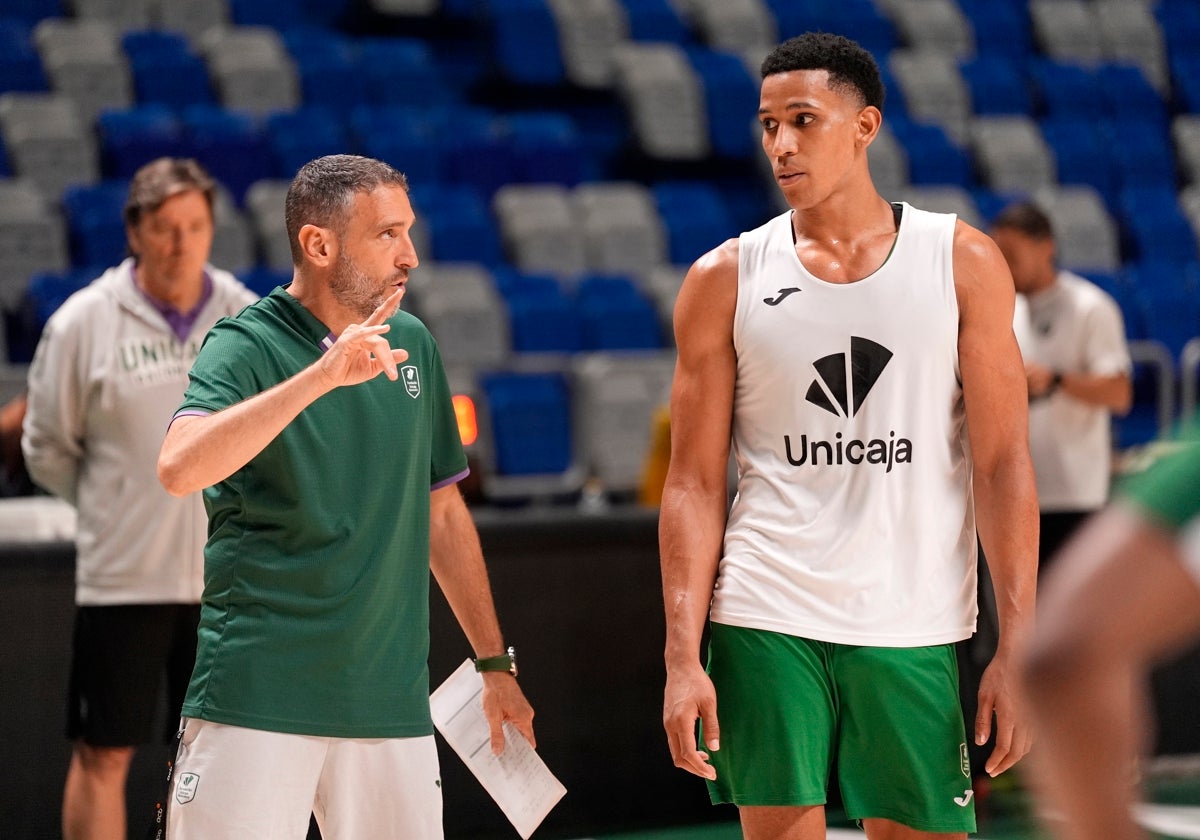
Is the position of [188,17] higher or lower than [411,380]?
higher

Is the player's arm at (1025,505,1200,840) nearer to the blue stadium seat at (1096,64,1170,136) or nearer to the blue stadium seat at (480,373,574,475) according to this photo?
the blue stadium seat at (480,373,574,475)

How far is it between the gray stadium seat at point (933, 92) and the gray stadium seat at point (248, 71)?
5137 mm

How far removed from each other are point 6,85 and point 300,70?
206 centimetres

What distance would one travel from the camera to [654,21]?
1333 centimetres

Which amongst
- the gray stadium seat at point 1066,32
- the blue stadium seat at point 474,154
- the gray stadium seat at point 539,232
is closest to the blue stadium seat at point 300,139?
the blue stadium seat at point 474,154

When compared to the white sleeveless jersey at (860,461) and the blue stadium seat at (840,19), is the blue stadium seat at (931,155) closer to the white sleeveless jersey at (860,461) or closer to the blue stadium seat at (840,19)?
the blue stadium seat at (840,19)

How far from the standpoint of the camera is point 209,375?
3133 mm

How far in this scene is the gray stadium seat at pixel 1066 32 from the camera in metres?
14.9

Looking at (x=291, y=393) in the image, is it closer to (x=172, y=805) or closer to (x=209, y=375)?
(x=209, y=375)

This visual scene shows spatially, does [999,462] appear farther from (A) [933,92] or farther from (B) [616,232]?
(A) [933,92]

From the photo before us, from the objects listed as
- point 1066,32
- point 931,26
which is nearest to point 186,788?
point 931,26

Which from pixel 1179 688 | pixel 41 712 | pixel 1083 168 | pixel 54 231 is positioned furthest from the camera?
pixel 1083 168

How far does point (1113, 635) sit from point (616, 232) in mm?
10073

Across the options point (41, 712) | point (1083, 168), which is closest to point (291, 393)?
point (41, 712)
